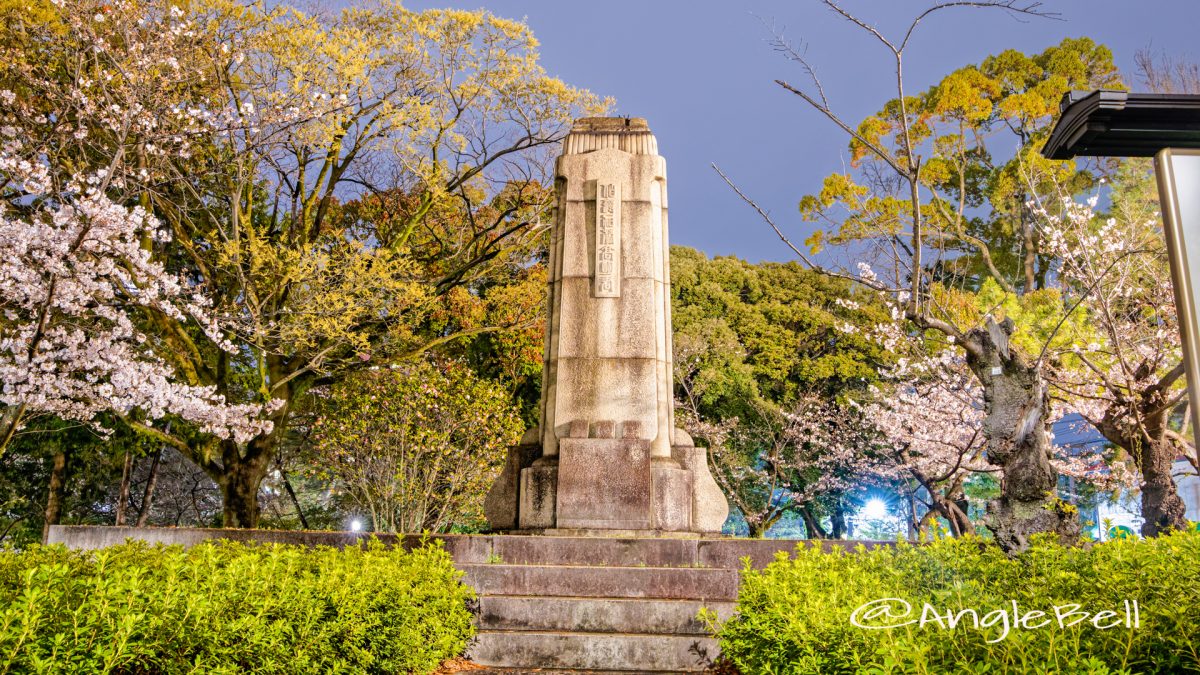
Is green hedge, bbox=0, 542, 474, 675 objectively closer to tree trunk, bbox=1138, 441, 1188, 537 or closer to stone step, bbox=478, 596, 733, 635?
stone step, bbox=478, 596, 733, 635

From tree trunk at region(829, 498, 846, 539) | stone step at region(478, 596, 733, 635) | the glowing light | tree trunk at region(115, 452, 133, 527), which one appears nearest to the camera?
stone step at region(478, 596, 733, 635)

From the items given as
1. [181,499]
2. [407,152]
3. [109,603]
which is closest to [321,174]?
[407,152]

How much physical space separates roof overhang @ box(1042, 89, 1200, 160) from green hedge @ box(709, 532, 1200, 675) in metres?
1.60

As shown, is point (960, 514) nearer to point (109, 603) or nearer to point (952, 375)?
point (952, 375)

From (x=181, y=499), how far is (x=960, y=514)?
19361 millimetres

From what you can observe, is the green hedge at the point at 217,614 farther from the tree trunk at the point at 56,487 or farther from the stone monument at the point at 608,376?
the tree trunk at the point at 56,487

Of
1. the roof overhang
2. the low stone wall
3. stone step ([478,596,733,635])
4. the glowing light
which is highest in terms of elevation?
the roof overhang

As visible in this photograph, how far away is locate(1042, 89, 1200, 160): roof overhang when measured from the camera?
9.82 ft

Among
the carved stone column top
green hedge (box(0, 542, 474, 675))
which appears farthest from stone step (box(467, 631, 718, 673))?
the carved stone column top

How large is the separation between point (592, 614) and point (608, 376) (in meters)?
3.26

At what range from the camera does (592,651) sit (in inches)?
245

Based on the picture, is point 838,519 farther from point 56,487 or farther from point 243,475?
point 56,487

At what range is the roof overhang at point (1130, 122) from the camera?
9.82 ft

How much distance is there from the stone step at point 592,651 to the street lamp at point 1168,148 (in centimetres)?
415
